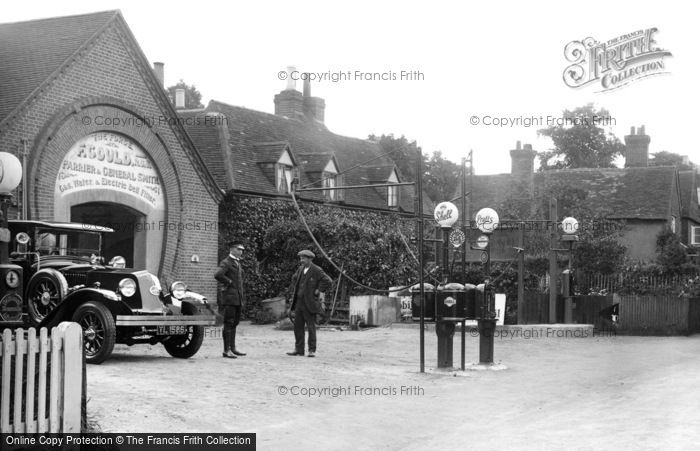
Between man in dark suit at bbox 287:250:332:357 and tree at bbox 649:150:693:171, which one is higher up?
tree at bbox 649:150:693:171

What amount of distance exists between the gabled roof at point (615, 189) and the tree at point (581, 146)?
1513 centimetres

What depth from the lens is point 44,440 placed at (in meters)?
7.30

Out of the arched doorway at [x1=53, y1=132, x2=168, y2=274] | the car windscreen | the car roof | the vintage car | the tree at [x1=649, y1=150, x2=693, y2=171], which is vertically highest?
the tree at [x1=649, y1=150, x2=693, y2=171]

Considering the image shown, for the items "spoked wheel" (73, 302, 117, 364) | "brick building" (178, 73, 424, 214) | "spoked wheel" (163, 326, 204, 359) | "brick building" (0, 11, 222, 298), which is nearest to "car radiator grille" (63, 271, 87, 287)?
"spoked wheel" (73, 302, 117, 364)

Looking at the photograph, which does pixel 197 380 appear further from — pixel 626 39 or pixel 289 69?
pixel 289 69

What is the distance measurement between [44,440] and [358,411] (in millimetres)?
3958

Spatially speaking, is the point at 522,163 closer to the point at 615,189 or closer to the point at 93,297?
the point at 615,189

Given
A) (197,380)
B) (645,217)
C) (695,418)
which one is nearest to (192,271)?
(197,380)

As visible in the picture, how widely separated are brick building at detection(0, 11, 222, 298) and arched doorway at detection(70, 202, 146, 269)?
0.09 feet

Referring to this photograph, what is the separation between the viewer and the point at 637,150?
158 ft

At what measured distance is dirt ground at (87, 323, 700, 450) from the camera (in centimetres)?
882

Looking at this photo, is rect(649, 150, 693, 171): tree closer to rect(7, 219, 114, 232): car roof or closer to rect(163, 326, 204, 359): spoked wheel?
rect(163, 326, 204, 359): spoked wheel

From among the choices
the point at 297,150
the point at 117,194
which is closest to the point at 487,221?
the point at 117,194

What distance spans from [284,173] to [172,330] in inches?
702
